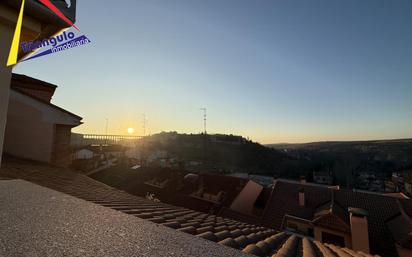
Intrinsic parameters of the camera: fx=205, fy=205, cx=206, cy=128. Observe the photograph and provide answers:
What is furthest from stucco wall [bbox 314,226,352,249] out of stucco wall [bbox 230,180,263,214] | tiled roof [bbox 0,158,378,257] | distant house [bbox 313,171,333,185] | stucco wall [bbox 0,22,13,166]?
distant house [bbox 313,171,333,185]

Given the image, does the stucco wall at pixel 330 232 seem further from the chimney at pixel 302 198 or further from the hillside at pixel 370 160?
the hillside at pixel 370 160

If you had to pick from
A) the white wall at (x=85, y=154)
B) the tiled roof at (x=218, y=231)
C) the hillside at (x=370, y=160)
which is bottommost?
the hillside at (x=370, y=160)

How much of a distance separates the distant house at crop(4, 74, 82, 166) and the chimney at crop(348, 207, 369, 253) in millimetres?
13985

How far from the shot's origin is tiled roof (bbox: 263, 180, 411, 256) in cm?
1116

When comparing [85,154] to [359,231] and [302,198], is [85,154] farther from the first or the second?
[359,231]

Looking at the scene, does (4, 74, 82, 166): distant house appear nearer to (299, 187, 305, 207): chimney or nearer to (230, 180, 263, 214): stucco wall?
(230, 180, 263, 214): stucco wall

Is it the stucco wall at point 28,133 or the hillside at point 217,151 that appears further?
the hillside at point 217,151

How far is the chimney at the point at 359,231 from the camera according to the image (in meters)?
10.4

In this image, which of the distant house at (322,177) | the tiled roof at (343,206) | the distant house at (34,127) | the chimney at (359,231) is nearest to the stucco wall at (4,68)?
the distant house at (34,127)

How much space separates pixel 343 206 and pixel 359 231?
351 centimetres

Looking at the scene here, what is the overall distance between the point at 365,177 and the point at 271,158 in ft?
100

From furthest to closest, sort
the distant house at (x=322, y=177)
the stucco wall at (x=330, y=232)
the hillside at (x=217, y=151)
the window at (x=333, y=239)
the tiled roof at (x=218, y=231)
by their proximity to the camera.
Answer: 1. the hillside at (x=217, y=151)
2. the distant house at (x=322, y=177)
3. the window at (x=333, y=239)
4. the stucco wall at (x=330, y=232)
5. the tiled roof at (x=218, y=231)

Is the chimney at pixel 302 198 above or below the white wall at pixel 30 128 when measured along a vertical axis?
below

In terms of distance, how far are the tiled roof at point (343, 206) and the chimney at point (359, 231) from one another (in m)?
0.89
